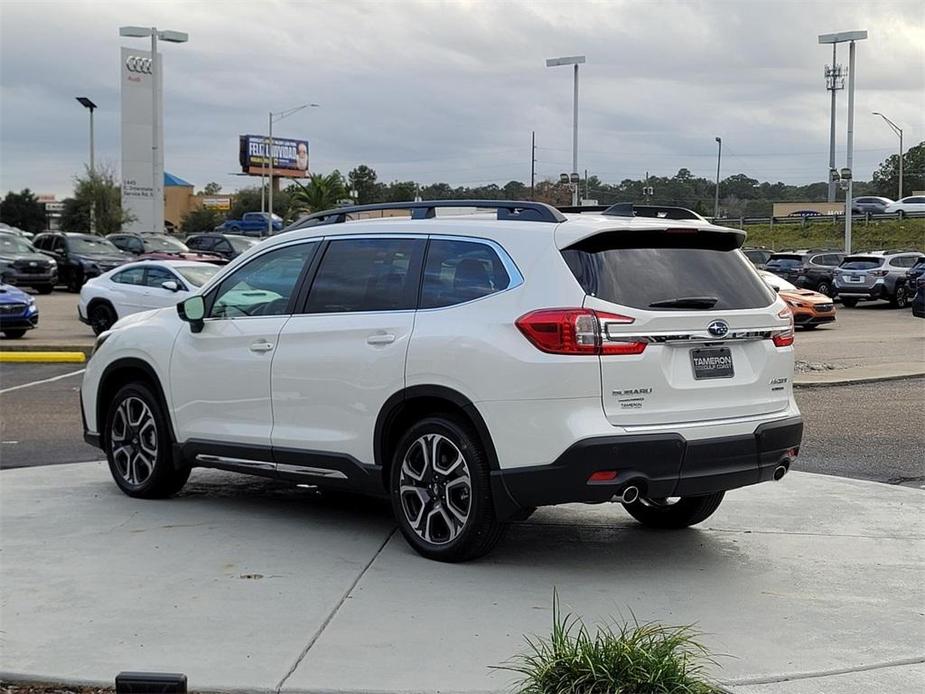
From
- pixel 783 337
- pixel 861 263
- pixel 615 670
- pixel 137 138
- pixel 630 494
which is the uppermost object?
pixel 137 138

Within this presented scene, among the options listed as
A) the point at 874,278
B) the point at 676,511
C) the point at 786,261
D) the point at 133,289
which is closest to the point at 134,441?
the point at 676,511

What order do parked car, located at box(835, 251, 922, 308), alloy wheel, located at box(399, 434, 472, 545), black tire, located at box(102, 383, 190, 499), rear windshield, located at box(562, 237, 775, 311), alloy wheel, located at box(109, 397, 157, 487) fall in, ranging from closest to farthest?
rear windshield, located at box(562, 237, 775, 311) < alloy wheel, located at box(399, 434, 472, 545) < black tire, located at box(102, 383, 190, 499) < alloy wheel, located at box(109, 397, 157, 487) < parked car, located at box(835, 251, 922, 308)

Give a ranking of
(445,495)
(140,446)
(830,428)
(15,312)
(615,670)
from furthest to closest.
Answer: (15,312) → (830,428) → (140,446) → (445,495) → (615,670)

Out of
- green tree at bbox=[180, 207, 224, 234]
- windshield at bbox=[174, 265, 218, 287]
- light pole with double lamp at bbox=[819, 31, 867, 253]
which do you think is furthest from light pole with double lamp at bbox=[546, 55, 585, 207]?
green tree at bbox=[180, 207, 224, 234]

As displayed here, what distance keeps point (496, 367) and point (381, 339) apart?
925 millimetres

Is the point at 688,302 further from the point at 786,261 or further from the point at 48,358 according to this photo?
the point at 786,261

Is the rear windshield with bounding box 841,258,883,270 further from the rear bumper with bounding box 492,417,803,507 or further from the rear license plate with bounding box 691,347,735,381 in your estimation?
the rear bumper with bounding box 492,417,803,507

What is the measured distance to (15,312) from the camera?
875 inches

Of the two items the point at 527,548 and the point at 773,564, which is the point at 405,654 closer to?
the point at 527,548

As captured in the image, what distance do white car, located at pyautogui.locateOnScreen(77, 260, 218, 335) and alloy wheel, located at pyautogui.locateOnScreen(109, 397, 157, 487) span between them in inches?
500

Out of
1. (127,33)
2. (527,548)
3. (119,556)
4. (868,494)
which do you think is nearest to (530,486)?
(527,548)

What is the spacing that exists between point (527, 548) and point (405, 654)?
6.68 feet

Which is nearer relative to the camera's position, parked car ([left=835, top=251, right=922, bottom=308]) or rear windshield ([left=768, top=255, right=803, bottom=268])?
parked car ([left=835, top=251, right=922, bottom=308])

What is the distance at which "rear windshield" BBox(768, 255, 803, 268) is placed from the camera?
40.3 m
